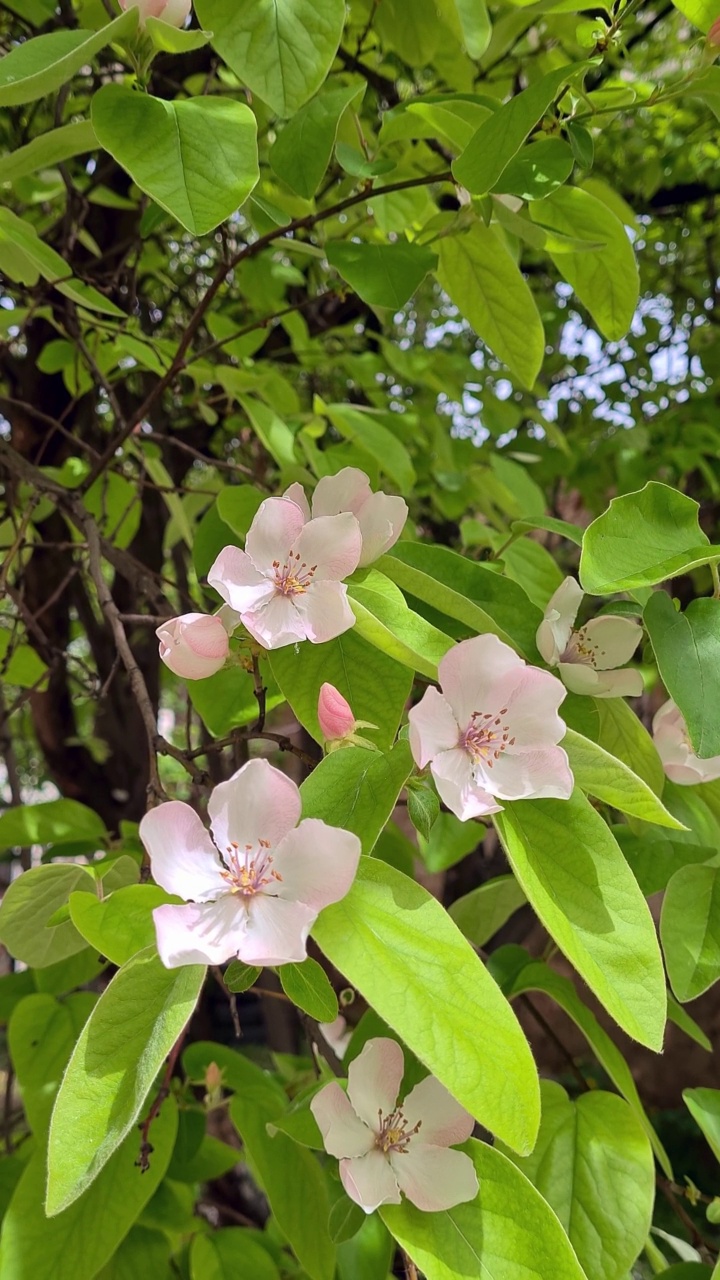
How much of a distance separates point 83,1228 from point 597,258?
2.27 feet

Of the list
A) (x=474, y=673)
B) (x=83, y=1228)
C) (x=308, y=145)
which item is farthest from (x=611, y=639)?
(x=83, y=1228)

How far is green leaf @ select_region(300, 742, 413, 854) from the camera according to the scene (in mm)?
356

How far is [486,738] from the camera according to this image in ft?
1.28

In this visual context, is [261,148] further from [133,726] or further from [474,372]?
[133,726]

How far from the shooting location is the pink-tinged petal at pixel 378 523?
17.8 inches

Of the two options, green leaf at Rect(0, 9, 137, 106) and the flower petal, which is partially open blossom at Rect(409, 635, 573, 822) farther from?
green leaf at Rect(0, 9, 137, 106)

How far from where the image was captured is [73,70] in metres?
0.41

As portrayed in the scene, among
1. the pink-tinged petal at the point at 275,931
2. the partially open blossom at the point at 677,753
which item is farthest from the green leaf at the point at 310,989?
the partially open blossom at the point at 677,753

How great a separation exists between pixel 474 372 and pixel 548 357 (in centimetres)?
43

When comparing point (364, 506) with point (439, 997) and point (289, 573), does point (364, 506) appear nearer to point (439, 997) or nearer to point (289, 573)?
point (289, 573)

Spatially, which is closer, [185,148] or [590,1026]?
[185,148]

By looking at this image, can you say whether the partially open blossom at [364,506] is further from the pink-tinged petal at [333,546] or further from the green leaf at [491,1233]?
the green leaf at [491,1233]

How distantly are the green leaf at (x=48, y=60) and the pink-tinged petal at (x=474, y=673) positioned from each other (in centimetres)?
31

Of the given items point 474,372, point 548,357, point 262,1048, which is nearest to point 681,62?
point 548,357
